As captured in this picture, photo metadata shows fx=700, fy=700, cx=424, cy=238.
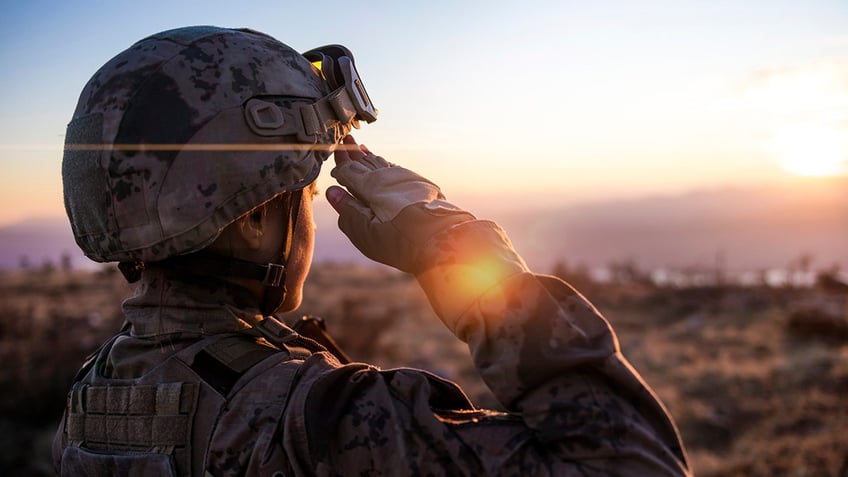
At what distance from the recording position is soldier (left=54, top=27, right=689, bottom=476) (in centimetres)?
173

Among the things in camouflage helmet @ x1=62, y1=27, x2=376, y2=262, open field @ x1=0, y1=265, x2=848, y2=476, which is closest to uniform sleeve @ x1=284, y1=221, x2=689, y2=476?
camouflage helmet @ x1=62, y1=27, x2=376, y2=262

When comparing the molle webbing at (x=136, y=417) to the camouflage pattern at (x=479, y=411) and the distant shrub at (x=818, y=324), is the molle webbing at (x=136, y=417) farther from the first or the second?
the distant shrub at (x=818, y=324)

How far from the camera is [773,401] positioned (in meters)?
10.1

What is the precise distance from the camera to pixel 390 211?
2.05 meters

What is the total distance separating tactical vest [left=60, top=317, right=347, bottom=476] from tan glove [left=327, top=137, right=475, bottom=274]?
0.40 m

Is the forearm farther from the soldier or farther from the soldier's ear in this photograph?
the soldier's ear

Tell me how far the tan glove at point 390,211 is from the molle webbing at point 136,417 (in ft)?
2.13

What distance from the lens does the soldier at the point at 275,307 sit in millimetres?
1729

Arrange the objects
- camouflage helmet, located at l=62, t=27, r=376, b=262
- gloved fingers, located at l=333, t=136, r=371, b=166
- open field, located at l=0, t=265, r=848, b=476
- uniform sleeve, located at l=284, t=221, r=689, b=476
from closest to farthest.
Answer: uniform sleeve, located at l=284, t=221, r=689, b=476, camouflage helmet, located at l=62, t=27, r=376, b=262, gloved fingers, located at l=333, t=136, r=371, b=166, open field, located at l=0, t=265, r=848, b=476

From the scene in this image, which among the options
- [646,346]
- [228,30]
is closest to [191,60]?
[228,30]

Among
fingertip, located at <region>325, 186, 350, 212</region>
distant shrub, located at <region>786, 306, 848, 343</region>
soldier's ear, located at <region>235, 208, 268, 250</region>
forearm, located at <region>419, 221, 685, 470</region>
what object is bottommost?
distant shrub, located at <region>786, 306, 848, 343</region>

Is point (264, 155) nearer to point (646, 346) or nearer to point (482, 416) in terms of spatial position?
point (482, 416)

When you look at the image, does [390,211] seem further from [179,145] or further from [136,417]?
[136,417]

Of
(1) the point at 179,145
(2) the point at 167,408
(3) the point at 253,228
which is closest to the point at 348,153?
(3) the point at 253,228
